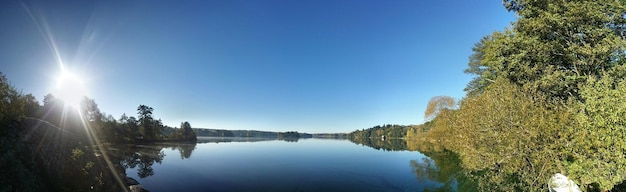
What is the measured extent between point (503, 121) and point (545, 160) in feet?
8.38

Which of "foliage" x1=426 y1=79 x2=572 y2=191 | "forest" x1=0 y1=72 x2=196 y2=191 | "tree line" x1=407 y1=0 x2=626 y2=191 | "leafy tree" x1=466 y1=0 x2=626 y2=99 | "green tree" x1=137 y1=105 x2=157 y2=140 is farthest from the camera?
"green tree" x1=137 y1=105 x2=157 y2=140

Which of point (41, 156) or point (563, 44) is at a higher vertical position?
point (563, 44)

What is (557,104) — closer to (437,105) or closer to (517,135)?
(517,135)

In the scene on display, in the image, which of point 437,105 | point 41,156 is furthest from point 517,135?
point 437,105

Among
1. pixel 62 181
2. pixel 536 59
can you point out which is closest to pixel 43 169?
pixel 62 181

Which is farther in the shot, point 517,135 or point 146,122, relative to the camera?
point 146,122

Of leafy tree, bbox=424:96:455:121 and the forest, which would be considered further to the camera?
leafy tree, bbox=424:96:455:121

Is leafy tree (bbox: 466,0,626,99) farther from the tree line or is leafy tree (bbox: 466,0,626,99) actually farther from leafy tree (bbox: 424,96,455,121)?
leafy tree (bbox: 424,96,455,121)

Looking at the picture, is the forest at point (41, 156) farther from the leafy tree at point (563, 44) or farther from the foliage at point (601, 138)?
the leafy tree at point (563, 44)

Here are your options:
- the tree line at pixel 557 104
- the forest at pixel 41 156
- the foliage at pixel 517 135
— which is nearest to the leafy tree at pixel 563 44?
the tree line at pixel 557 104

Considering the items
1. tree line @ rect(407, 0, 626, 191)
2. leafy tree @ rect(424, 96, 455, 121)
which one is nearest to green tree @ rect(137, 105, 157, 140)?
leafy tree @ rect(424, 96, 455, 121)

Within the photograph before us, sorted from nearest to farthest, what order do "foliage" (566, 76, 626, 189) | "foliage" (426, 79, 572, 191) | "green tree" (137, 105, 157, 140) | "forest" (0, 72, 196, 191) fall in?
"forest" (0, 72, 196, 191) < "foliage" (566, 76, 626, 189) < "foliage" (426, 79, 572, 191) < "green tree" (137, 105, 157, 140)

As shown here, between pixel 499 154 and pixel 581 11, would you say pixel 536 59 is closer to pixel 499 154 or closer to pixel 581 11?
→ pixel 581 11

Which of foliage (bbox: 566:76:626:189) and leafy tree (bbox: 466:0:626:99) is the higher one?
leafy tree (bbox: 466:0:626:99)
